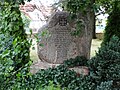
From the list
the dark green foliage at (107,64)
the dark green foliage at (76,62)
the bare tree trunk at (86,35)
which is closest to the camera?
the dark green foliage at (107,64)

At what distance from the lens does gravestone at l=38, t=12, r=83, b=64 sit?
5368 mm

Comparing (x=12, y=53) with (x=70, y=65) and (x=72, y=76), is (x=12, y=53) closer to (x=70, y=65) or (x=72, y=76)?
(x=72, y=76)

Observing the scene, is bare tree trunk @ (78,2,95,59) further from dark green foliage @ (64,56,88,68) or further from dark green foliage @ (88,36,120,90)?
dark green foliage @ (88,36,120,90)

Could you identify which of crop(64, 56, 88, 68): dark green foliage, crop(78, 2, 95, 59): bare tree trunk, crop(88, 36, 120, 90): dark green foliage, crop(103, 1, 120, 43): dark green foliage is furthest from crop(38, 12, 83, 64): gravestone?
crop(88, 36, 120, 90): dark green foliage

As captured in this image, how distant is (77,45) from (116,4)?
127 cm

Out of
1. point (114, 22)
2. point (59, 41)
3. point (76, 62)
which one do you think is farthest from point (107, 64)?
point (114, 22)

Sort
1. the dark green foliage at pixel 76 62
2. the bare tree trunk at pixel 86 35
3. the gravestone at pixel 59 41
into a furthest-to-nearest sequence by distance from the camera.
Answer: the gravestone at pixel 59 41, the bare tree trunk at pixel 86 35, the dark green foliage at pixel 76 62

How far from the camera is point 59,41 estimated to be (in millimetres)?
5449

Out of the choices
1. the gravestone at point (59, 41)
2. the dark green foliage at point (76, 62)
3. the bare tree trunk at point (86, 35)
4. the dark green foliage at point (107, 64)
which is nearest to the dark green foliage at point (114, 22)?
the bare tree trunk at point (86, 35)

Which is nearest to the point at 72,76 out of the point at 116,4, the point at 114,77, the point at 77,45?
the point at 114,77

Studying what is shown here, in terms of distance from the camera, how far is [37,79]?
14.0 feet

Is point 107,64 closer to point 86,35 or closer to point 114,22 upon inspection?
point 86,35

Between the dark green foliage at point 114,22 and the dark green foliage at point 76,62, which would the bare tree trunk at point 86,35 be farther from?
the dark green foliage at point 114,22

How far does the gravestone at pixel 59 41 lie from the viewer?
5368mm
